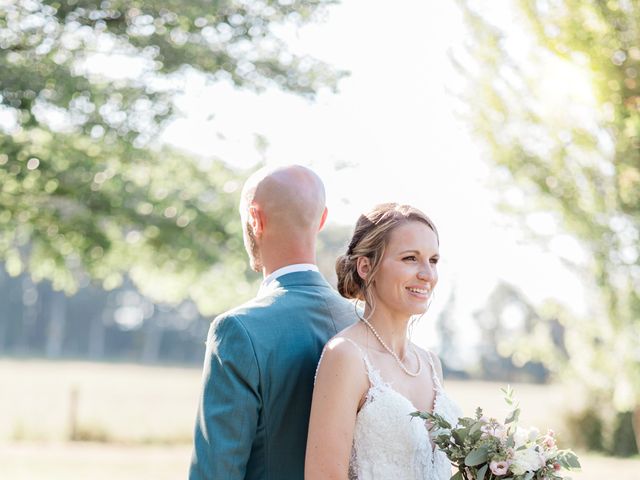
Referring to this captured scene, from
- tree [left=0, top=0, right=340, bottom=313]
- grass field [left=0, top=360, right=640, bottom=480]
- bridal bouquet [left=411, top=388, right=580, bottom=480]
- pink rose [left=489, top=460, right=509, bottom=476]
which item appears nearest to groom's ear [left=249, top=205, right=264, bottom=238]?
bridal bouquet [left=411, top=388, right=580, bottom=480]

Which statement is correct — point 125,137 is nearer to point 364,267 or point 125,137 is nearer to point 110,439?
point 364,267

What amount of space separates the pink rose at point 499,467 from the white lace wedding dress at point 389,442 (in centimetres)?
27

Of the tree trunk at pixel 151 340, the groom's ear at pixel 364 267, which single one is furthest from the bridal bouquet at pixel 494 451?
the tree trunk at pixel 151 340

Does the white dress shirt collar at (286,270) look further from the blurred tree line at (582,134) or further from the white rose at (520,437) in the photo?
the blurred tree line at (582,134)

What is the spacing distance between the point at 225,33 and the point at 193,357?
2843 inches

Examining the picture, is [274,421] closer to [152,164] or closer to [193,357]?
[152,164]

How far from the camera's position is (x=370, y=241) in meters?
3.24

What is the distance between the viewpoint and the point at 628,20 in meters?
10.0

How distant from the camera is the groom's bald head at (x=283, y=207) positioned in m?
3.04

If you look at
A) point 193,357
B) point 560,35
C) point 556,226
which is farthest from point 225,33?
point 193,357

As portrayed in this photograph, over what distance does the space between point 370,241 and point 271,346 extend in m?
0.53

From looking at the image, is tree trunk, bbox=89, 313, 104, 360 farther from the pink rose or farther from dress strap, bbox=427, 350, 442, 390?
the pink rose

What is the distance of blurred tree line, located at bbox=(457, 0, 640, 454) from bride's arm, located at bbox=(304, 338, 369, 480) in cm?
738

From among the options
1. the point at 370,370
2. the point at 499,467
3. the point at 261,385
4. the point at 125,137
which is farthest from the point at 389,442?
the point at 125,137
